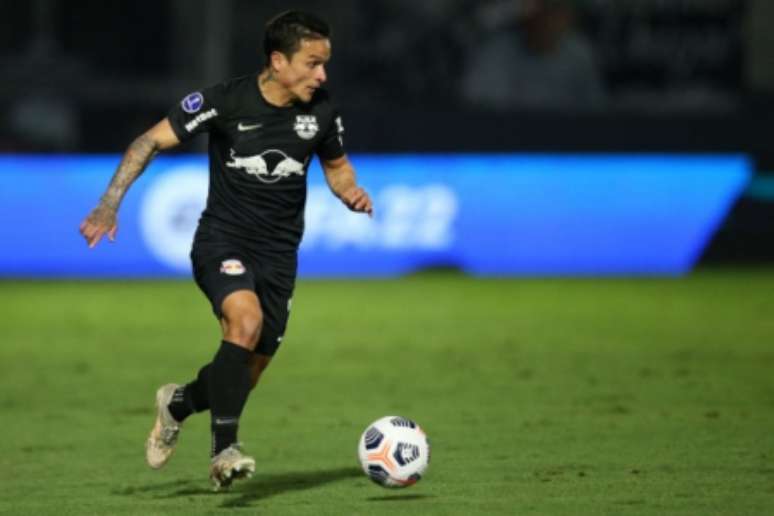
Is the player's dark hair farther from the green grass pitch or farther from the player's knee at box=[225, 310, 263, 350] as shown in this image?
the green grass pitch

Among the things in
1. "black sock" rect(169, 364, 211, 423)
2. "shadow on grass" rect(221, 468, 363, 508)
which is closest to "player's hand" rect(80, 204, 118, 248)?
"black sock" rect(169, 364, 211, 423)

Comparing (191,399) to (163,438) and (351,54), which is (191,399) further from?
(351,54)

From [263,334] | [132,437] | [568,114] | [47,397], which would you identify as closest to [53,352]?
[47,397]

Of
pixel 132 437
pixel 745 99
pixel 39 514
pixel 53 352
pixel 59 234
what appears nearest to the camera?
pixel 39 514

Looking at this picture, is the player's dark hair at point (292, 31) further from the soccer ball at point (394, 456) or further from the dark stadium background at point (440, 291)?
the dark stadium background at point (440, 291)

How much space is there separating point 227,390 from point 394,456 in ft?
2.27

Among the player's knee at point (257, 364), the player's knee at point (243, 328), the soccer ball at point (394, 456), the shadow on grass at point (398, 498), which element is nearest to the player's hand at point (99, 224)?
the player's knee at point (243, 328)

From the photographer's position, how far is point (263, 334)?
7590mm

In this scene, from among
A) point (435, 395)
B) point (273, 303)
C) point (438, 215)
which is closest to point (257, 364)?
point (273, 303)

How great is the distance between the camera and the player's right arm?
7.17m

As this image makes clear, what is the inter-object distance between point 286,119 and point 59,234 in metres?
9.56

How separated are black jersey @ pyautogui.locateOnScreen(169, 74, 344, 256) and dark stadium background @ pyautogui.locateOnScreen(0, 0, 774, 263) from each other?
10.7 m

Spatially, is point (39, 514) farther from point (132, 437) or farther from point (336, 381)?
point (336, 381)

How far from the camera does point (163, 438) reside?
301 inches
